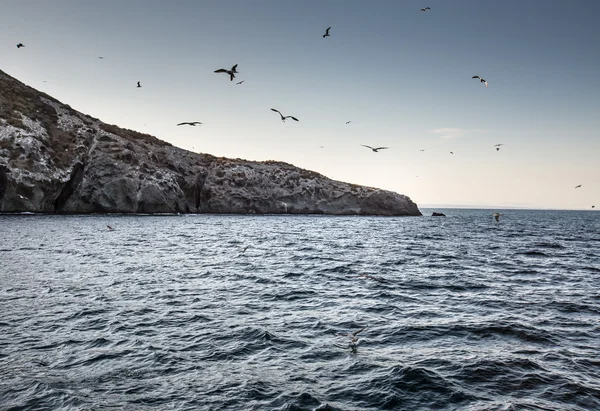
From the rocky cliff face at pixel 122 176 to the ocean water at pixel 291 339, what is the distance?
63.1 metres

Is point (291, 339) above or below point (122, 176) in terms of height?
below

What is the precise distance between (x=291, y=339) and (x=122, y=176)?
86911 millimetres

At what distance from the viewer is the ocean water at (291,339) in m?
7.70

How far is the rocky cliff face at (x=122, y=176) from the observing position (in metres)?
74.0

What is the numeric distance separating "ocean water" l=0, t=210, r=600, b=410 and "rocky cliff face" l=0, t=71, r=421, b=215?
63125 millimetres

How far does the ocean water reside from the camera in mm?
7695

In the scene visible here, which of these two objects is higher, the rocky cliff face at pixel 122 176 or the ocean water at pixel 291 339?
the rocky cliff face at pixel 122 176

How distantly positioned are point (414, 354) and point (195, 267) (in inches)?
632

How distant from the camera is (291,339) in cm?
1103

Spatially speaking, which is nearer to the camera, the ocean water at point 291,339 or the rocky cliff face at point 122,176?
the ocean water at point 291,339

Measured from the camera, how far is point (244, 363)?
9.29 m

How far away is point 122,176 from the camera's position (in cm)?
8719

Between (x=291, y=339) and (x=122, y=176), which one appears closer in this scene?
(x=291, y=339)

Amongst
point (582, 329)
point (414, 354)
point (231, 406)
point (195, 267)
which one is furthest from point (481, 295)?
point (195, 267)
